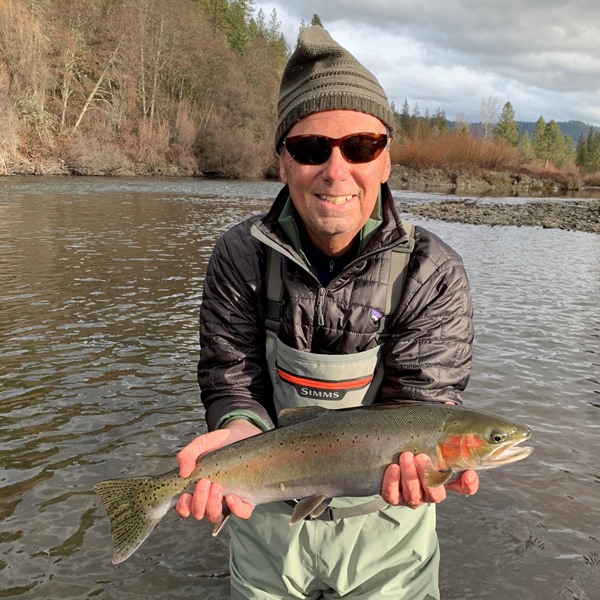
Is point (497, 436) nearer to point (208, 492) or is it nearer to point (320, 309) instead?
point (320, 309)

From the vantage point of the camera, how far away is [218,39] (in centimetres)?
6078

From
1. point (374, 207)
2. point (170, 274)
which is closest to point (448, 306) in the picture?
point (374, 207)

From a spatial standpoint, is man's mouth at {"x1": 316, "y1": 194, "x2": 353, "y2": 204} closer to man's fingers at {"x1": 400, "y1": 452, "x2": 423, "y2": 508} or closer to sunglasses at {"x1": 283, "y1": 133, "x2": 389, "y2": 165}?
sunglasses at {"x1": 283, "y1": 133, "x2": 389, "y2": 165}

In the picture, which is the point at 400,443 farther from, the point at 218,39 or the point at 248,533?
the point at 218,39

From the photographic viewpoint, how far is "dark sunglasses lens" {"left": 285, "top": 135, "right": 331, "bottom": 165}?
2676 mm

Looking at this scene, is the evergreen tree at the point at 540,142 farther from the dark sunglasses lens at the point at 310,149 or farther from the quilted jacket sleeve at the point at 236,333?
the quilted jacket sleeve at the point at 236,333

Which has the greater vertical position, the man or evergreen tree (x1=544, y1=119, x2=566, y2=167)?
evergreen tree (x1=544, y1=119, x2=566, y2=167)

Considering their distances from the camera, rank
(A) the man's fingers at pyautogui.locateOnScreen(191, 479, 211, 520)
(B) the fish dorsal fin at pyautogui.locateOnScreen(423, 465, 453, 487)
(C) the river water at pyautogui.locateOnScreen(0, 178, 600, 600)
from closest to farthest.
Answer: (B) the fish dorsal fin at pyautogui.locateOnScreen(423, 465, 453, 487), (A) the man's fingers at pyautogui.locateOnScreen(191, 479, 211, 520), (C) the river water at pyautogui.locateOnScreen(0, 178, 600, 600)

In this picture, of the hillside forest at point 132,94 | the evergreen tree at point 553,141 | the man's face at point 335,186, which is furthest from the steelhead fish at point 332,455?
the evergreen tree at point 553,141

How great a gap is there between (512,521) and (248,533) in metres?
2.69

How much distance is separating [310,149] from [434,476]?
5.05 feet

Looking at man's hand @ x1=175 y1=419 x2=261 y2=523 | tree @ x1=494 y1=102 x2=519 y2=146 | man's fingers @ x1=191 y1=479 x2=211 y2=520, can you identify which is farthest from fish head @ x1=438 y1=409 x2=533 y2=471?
tree @ x1=494 y1=102 x2=519 y2=146

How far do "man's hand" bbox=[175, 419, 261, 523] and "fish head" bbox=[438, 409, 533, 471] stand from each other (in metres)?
0.86

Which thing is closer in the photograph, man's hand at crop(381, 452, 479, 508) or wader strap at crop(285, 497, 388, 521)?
man's hand at crop(381, 452, 479, 508)
